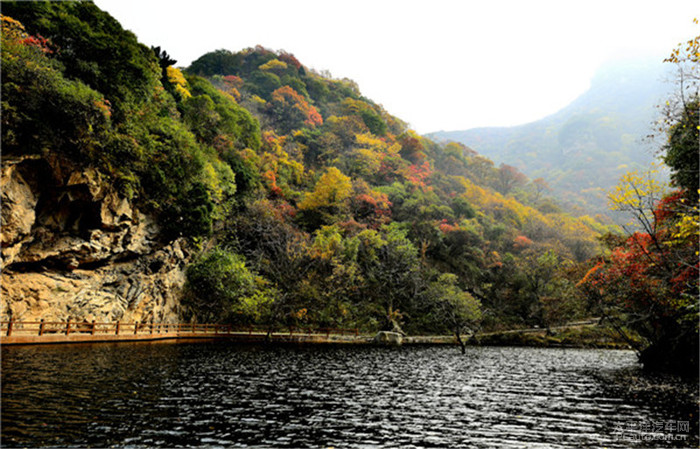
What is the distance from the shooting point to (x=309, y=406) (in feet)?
35.5

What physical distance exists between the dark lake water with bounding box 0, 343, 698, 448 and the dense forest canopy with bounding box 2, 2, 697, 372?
1101cm

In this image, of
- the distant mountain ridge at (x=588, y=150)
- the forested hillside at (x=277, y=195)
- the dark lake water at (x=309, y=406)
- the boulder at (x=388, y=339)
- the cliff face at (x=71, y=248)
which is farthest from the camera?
the distant mountain ridge at (x=588, y=150)

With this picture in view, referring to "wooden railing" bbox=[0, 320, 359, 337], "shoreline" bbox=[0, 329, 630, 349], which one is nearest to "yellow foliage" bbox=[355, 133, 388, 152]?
"shoreline" bbox=[0, 329, 630, 349]

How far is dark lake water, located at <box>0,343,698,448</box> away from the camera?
7.88 m

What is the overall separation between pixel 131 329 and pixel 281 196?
26.6 m

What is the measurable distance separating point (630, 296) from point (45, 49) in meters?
36.6

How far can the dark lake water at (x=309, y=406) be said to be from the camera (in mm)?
7883

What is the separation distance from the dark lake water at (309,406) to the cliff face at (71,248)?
4930 mm

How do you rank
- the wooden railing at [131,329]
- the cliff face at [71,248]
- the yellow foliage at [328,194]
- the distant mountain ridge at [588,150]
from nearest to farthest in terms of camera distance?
the wooden railing at [131,329], the cliff face at [71,248], the yellow foliage at [328,194], the distant mountain ridge at [588,150]

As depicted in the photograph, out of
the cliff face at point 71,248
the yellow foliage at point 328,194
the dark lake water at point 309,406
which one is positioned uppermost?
the yellow foliage at point 328,194

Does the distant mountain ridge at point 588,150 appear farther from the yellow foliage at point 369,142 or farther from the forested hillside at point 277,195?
the forested hillside at point 277,195

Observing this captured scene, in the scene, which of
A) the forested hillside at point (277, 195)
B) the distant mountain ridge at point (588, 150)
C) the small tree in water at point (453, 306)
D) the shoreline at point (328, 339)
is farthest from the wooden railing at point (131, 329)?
the distant mountain ridge at point (588, 150)

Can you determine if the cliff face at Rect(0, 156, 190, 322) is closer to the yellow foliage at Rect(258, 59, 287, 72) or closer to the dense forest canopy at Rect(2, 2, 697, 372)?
the dense forest canopy at Rect(2, 2, 697, 372)

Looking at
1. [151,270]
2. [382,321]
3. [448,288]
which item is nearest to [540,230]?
[448,288]
